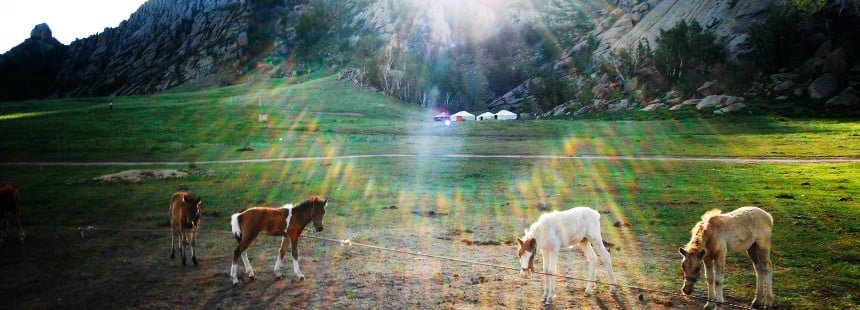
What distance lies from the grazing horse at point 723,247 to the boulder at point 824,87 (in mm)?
84535

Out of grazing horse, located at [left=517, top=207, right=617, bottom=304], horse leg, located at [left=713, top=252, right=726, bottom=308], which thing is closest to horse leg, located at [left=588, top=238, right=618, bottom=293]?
grazing horse, located at [left=517, top=207, right=617, bottom=304]

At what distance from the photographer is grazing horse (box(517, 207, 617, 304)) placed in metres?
14.4

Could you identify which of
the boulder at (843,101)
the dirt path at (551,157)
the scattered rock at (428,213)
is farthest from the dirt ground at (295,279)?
the boulder at (843,101)

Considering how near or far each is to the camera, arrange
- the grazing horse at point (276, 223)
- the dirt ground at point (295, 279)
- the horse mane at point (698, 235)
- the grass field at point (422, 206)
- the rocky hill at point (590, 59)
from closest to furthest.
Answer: the horse mane at point (698, 235), the dirt ground at point (295, 279), the grass field at point (422, 206), the grazing horse at point (276, 223), the rocky hill at point (590, 59)

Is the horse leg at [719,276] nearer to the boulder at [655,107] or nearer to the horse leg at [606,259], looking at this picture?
the horse leg at [606,259]

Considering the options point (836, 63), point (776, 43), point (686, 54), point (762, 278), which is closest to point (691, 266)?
point (762, 278)

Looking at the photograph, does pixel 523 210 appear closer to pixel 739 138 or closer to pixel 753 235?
pixel 753 235

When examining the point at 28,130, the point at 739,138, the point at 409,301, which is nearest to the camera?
the point at 409,301

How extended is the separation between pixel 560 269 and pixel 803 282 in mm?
7162

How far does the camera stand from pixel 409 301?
49.8ft

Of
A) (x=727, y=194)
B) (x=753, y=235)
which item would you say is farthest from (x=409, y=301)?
(x=727, y=194)

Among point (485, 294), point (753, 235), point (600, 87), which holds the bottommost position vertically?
point (600, 87)

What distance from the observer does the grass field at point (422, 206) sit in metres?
16.0

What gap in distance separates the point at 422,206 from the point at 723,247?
61.5ft
